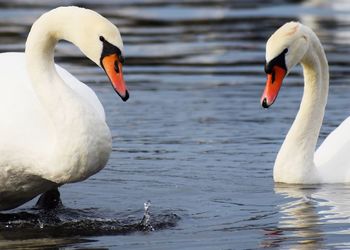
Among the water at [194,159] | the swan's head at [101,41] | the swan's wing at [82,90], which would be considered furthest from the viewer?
the swan's wing at [82,90]

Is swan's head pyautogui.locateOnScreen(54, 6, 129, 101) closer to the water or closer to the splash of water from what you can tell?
the water

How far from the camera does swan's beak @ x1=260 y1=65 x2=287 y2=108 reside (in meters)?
9.23

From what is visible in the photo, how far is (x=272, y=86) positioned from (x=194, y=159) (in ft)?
5.15

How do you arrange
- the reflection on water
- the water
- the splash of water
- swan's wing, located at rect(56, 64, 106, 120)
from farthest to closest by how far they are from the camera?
swan's wing, located at rect(56, 64, 106, 120) → the splash of water → the water → the reflection on water

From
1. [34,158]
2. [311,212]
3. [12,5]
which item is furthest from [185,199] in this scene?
[12,5]

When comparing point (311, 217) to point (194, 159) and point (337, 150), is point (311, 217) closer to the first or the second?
point (337, 150)

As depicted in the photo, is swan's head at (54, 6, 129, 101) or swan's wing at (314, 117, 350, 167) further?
swan's wing at (314, 117, 350, 167)

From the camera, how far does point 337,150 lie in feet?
33.4

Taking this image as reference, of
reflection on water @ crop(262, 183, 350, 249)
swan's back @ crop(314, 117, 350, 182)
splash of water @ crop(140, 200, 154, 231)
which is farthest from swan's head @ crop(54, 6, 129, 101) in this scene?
swan's back @ crop(314, 117, 350, 182)

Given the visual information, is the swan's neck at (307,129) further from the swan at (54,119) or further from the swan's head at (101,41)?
the swan's head at (101,41)

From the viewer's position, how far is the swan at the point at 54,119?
773 centimetres

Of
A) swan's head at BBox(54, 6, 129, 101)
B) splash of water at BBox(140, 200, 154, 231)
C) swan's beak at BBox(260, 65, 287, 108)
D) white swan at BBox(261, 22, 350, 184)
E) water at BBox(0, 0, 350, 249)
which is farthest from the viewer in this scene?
white swan at BBox(261, 22, 350, 184)

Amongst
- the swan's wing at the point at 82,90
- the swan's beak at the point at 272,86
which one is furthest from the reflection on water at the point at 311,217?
the swan's wing at the point at 82,90

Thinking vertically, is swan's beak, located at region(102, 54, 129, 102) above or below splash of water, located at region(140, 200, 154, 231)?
above
